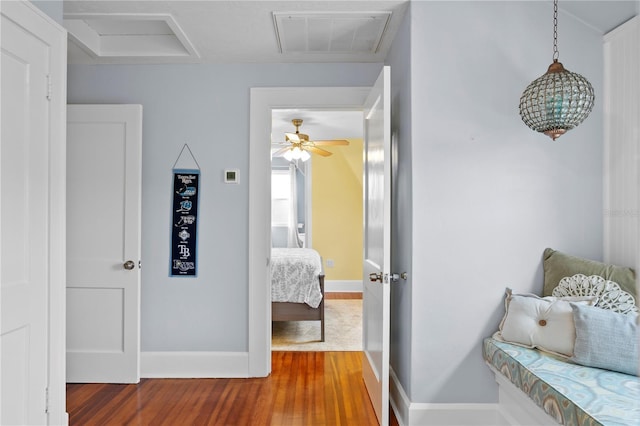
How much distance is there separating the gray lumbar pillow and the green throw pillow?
0.21 meters

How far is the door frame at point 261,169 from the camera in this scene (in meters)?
3.38

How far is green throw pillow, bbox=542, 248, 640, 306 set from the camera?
83.0 inches

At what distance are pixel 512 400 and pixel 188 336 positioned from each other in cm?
237

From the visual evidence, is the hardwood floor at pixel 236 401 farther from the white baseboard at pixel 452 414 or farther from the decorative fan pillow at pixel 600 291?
the decorative fan pillow at pixel 600 291

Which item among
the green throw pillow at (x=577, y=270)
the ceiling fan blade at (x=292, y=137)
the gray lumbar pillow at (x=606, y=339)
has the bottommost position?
the gray lumbar pillow at (x=606, y=339)

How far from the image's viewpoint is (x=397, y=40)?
9.20 ft

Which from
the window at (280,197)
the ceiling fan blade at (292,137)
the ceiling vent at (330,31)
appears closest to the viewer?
the ceiling vent at (330,31)

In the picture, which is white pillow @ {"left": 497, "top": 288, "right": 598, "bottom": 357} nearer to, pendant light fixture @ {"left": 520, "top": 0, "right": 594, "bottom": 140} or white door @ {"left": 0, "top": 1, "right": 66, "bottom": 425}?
pendant light fixture @ {"left": 520, "top": 0, "right": 594, "bottom": 140}

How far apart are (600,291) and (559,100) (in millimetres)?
957

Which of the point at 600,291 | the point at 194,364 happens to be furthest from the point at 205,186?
the point at 600,291

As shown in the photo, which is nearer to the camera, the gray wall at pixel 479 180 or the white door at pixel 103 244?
the gray wall at pixel 479 180

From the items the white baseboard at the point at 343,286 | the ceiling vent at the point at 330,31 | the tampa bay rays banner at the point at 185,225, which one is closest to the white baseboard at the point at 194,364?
the tampa bay rays banner at the point at 185,225

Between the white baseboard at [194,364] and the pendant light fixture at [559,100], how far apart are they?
2.65 metres

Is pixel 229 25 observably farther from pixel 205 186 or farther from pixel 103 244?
pixel 103 244
